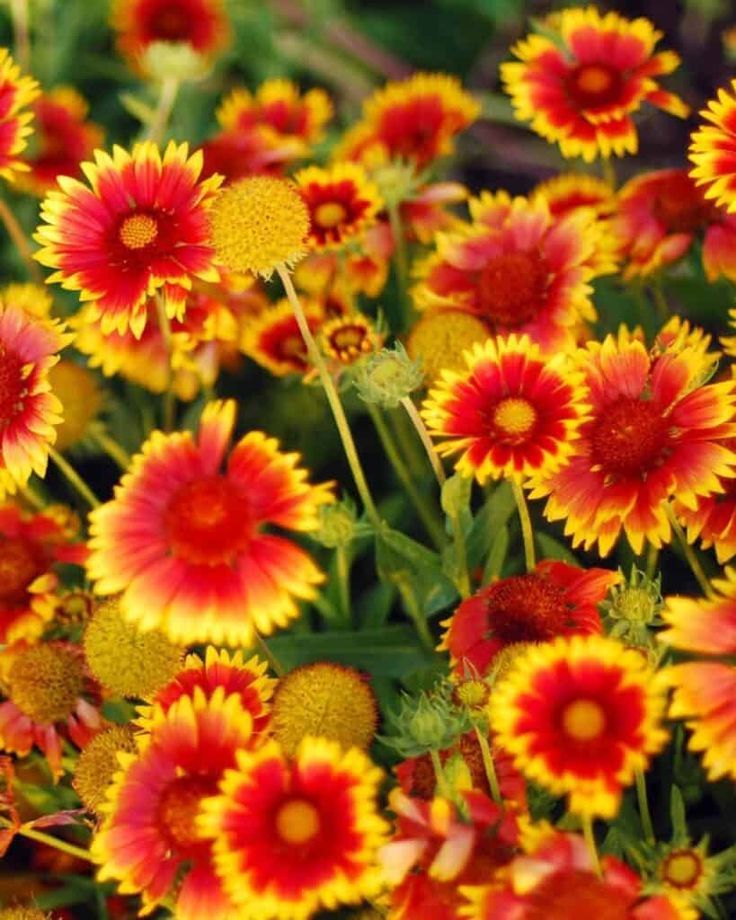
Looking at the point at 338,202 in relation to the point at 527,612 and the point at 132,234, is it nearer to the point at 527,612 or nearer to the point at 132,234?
the point at 132,234

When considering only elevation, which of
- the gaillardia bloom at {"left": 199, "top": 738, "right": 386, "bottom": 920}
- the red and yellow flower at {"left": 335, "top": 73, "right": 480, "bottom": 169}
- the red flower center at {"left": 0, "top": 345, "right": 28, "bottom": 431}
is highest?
the red and yellow flower at {"left": 335, "top": 73, "right": 480, "bottom": 169}

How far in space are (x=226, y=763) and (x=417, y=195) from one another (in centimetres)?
80

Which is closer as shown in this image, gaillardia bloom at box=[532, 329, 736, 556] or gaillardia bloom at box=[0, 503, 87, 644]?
gaillardia bloom at box=[532, 329, 736, 556]

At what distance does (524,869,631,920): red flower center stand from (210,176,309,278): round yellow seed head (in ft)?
1.68

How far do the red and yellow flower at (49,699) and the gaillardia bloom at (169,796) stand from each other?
0.65 ft

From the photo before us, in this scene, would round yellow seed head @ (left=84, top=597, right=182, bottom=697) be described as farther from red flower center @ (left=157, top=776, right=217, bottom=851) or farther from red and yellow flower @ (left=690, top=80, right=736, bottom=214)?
red and yellow flower @ (left=690, top=80, right=736, bottom=214)

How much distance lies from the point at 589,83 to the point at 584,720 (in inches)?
32.6

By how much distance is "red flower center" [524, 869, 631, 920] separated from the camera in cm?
72

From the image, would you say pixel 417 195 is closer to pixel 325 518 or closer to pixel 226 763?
pixel 325 518

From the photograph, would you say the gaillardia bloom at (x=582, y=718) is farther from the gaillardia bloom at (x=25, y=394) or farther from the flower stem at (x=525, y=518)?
the gaillardia bloom at (x=25, y=394)

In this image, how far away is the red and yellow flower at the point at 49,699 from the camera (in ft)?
3.68

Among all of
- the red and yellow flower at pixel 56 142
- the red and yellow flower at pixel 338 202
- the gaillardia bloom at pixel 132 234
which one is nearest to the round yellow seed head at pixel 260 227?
the gaillardia bloom at pixel 132 234

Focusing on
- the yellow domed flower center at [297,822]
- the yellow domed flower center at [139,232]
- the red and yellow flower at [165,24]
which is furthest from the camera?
the red and yellow flower at [165,24]

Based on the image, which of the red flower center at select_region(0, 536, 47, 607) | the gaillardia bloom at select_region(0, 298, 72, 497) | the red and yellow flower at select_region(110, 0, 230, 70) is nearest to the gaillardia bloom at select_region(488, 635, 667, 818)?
the gaillardia bloom at select_region(0, 298, 72, 497)
